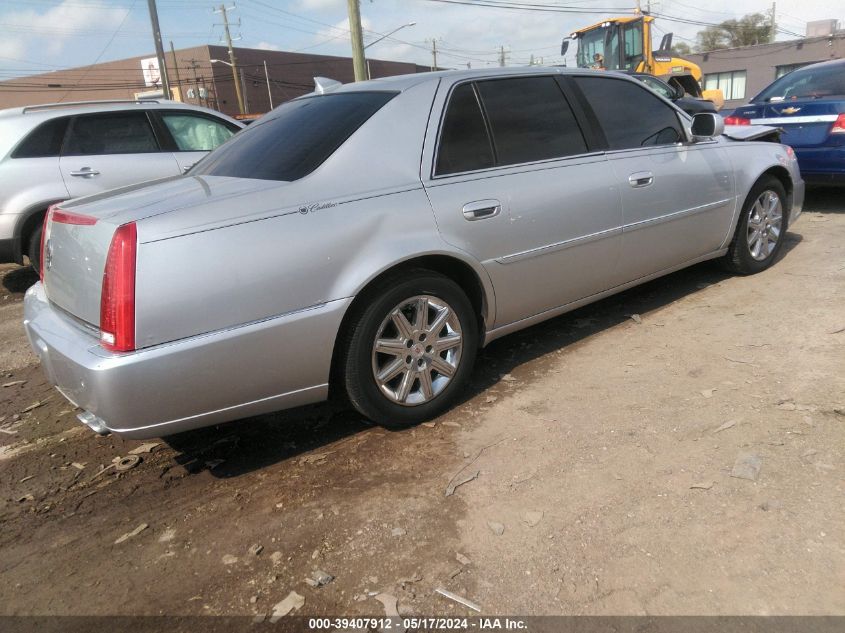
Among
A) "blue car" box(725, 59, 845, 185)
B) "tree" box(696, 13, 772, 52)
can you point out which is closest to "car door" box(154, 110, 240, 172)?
"blue car" box(725, 59, 845, 185)

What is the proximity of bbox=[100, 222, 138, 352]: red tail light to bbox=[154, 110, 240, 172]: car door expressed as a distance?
4.66m

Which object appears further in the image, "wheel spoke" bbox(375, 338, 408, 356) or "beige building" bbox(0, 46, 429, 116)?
"beige building" bbox(0, 46, 429, 116)

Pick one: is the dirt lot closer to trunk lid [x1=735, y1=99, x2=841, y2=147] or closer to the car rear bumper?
the car rear bumper

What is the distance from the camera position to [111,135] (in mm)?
6637

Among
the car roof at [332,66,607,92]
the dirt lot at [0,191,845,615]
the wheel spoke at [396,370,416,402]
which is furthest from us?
the car roof at [332,66,607,92]

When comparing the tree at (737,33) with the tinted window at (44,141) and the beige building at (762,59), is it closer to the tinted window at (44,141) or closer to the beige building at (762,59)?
the beige building at (762,59)

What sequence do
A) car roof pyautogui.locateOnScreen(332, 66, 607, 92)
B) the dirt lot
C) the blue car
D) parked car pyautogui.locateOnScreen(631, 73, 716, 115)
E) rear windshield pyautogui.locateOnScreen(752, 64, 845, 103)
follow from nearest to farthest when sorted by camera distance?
the dirt lot
car roof pyautogui.locateOnScreen(332, 66, 607, 92)
the blue car
rear windshield pyautogui.locateOnScreen(752, 64, 845, 103)
parked car pyautogui.locateOnScreen(631, 73, 716, 115)

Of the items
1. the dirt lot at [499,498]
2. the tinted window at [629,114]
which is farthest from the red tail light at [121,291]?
the tinted window at [629,114]

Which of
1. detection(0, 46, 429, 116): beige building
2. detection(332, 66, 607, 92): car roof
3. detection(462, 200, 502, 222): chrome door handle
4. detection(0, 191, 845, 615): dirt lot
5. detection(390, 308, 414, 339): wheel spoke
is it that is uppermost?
detection(0, 46, 429, 116): beige building

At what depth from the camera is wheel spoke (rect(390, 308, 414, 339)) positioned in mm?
3092

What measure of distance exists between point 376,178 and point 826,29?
158 ft

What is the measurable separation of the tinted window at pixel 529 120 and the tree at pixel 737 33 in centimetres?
7533

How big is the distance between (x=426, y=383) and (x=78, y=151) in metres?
5.02

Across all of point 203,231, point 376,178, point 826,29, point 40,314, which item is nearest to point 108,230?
point 203,231
